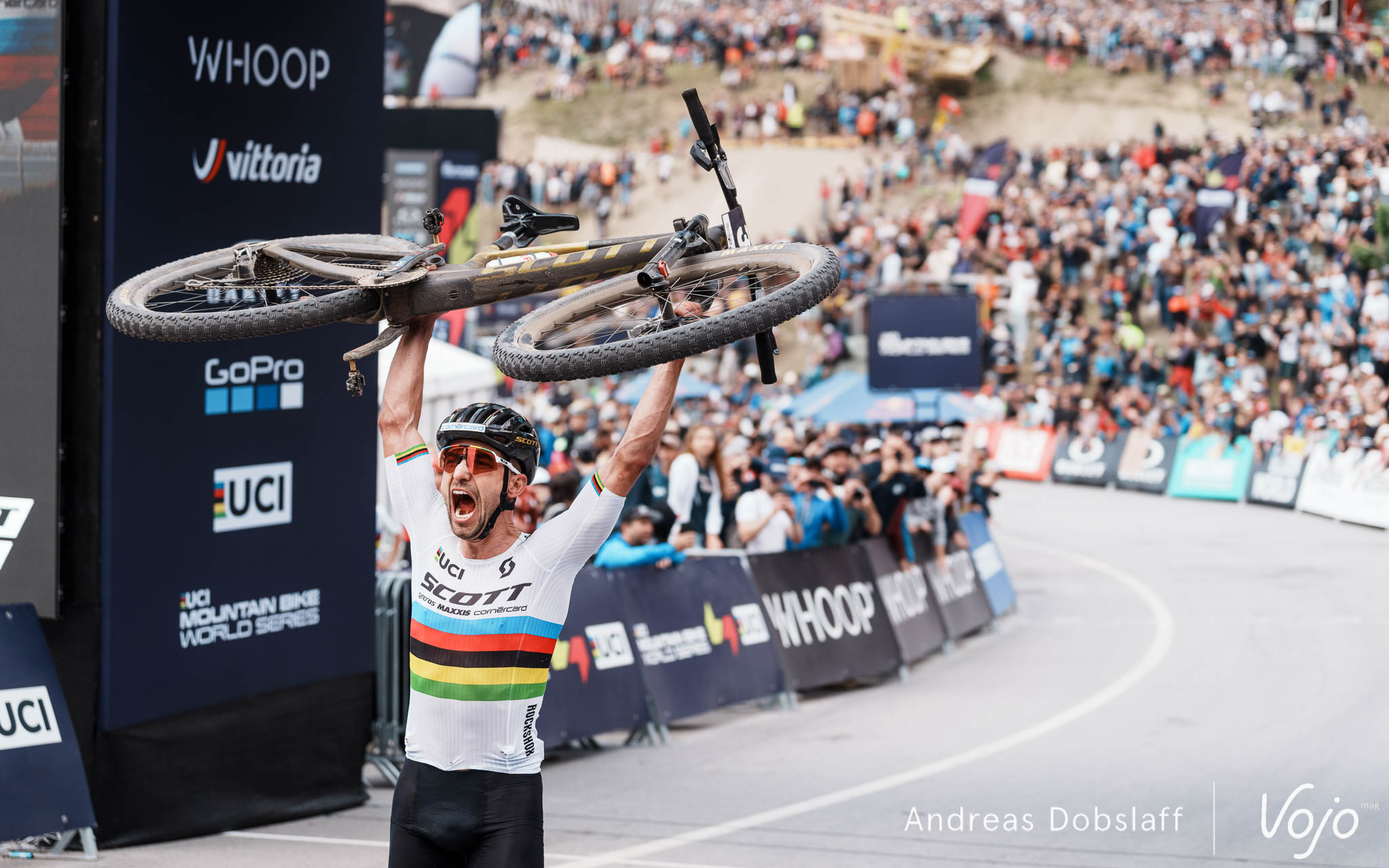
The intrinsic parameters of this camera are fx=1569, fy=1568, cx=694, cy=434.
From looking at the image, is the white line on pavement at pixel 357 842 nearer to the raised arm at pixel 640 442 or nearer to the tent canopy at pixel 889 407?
the raised arm at pixel 640 442

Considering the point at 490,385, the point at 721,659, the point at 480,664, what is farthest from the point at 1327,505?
the point at 480,664

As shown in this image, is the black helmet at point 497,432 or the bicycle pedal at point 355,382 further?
the bicycle pedal at point 355,382

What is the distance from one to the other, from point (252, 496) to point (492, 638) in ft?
15.3

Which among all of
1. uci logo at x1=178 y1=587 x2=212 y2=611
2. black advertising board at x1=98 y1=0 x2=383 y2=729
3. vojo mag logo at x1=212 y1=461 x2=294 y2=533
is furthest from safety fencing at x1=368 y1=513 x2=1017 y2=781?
uci logo at x1=178 y1=587 x2=212 y2=611

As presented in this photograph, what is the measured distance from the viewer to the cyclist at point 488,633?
483cm

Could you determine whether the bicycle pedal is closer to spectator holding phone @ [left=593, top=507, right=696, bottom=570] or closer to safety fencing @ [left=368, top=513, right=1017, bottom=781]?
safety fencing @ [left=368, top=513, right=1017, bottom=781]

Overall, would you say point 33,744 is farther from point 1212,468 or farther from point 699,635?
point 1212,468

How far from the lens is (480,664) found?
4.93 metres

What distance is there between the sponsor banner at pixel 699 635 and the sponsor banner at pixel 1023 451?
21501 mm

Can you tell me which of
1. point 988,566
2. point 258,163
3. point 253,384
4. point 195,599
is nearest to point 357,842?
point 195,599

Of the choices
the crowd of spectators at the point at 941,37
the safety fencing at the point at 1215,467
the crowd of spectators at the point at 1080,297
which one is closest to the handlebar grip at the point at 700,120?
the crowd of spectators at the point at 1080,297

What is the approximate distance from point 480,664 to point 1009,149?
43502mm

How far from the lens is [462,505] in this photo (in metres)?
4.96

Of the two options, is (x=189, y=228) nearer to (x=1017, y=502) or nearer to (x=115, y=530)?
(x=115, y=530)
